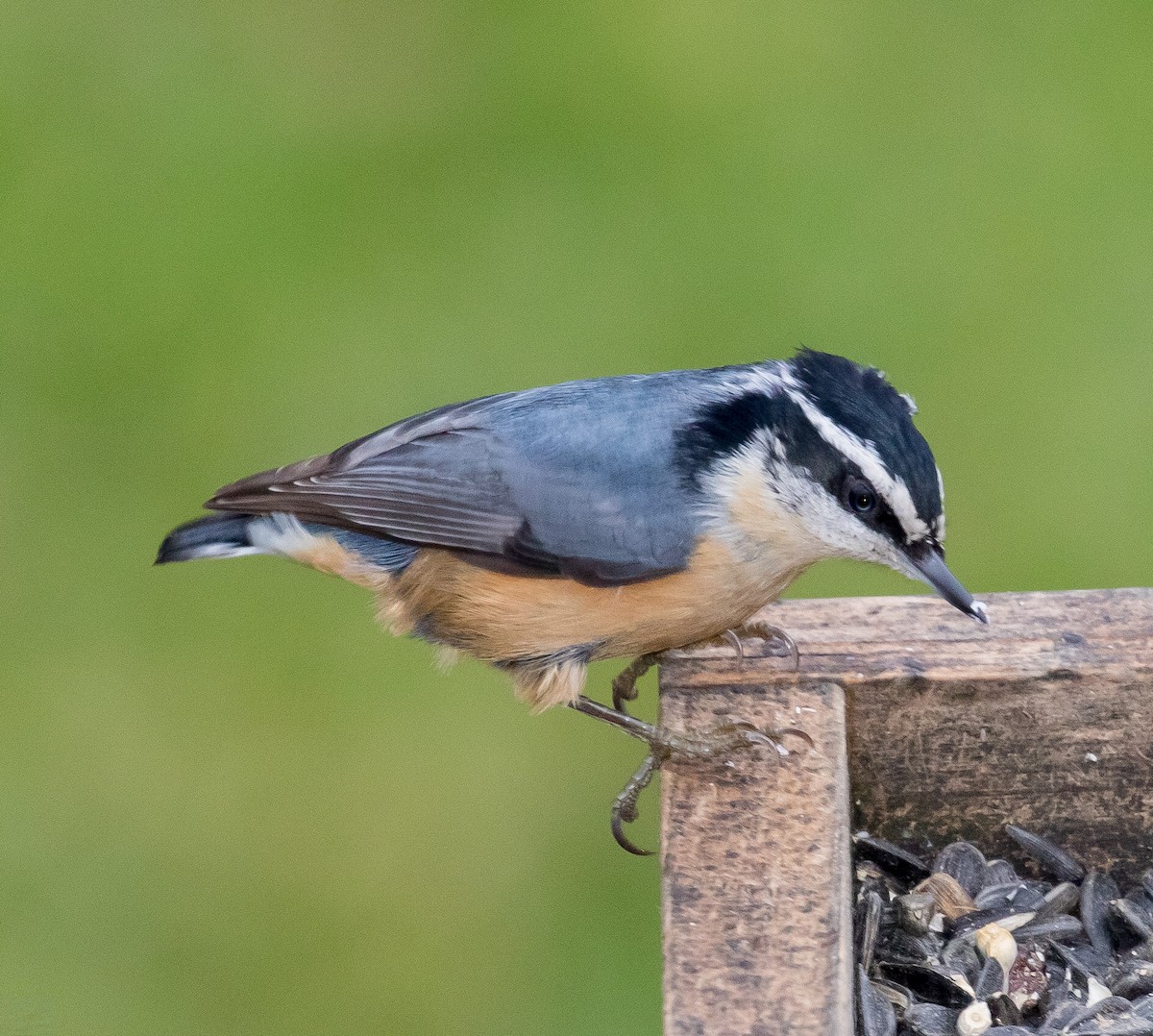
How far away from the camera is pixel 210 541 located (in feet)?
11.6

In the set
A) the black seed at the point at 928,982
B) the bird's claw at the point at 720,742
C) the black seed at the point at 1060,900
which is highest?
the bird's claw at the point at 720,742

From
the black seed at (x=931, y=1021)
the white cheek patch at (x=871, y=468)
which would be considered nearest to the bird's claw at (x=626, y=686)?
the white cheek patch at (x=871, y=468)

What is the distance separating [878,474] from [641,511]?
0.46 m

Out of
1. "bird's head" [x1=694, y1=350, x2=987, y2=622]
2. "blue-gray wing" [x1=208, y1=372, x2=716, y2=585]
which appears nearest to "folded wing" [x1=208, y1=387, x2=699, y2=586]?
"blue-gray wing" [x1=208, y1=372, x2=716, y2=585]

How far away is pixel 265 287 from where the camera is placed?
5.49 meters

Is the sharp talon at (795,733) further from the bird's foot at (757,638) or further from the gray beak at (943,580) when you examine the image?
the gray beak at (943,580)

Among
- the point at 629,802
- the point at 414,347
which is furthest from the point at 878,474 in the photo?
the point at 414,347

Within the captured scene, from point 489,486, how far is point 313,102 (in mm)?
3236

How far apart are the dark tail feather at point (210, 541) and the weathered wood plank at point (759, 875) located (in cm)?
116

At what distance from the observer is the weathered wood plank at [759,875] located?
206 cm

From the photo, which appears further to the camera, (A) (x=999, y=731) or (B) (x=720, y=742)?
(A) (x=999, y=731)

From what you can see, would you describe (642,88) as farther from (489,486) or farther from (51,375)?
(489,486)

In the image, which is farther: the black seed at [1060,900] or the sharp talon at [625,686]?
the sharp talon at [625,686]

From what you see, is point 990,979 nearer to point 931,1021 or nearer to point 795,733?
point 931,1021
